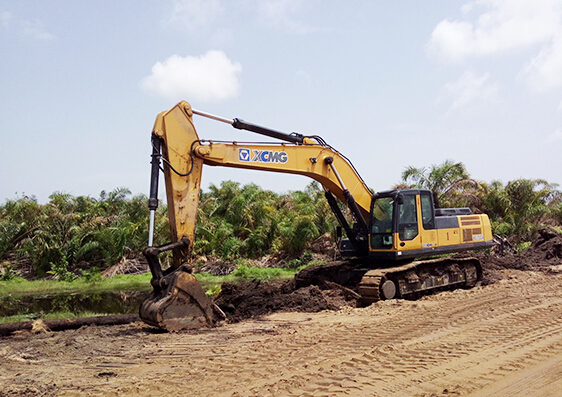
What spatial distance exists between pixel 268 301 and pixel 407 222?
3600 millimetres

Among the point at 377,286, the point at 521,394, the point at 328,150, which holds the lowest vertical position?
the point at 521,394

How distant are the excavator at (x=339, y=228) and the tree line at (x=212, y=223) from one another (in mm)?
8725

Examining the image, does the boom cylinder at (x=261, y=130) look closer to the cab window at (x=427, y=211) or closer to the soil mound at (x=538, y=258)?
the cab window at (x=427, y=211)

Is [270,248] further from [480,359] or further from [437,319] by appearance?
[480,359]

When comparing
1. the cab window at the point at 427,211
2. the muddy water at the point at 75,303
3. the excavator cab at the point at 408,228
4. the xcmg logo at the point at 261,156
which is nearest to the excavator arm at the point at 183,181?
the xcmg logo at the point at 261,156

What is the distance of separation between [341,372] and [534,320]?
14.1ft

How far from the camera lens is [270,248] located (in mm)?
21766

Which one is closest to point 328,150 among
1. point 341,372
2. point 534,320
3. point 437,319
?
point 437,319

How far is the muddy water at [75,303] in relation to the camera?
12250 mm

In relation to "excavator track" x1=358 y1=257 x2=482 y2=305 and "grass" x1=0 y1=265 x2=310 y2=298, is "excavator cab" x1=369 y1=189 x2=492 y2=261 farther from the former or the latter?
"grass" x1=0 y1=265 x2=310 y2=298

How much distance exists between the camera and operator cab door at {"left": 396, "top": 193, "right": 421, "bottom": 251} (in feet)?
34.5

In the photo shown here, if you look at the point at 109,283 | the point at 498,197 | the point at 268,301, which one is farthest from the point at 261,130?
the point at 498,197

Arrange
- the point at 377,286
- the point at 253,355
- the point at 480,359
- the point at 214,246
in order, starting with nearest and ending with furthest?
the point at 480,359 < the point at 253,355 < the point at 377,286 < the point at 214,246

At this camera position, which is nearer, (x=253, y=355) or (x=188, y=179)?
(x=253, y=355)
